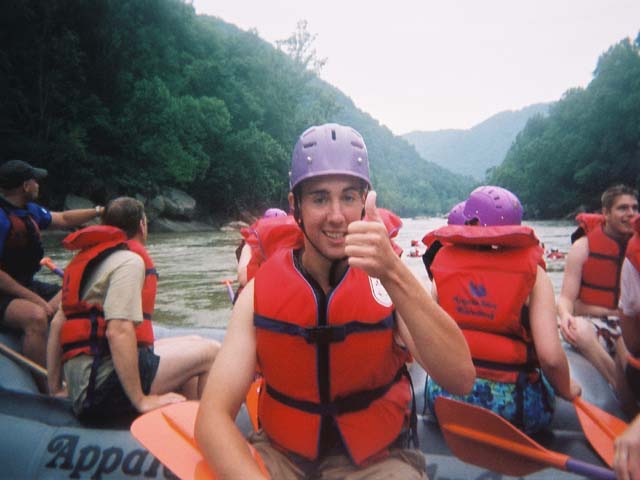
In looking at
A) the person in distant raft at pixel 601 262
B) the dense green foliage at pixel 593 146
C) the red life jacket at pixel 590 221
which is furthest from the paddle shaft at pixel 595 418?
the dense green foliage at pixel 593 146

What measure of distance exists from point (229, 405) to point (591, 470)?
1317mm

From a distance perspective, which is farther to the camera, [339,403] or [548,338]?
[548,338]

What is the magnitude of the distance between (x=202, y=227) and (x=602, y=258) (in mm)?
27123

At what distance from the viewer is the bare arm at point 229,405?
141cm

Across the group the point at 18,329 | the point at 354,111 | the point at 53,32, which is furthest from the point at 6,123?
the point at 354,111

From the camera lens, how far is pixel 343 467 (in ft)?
5.29

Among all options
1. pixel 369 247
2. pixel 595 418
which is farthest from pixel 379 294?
pixel 595 418

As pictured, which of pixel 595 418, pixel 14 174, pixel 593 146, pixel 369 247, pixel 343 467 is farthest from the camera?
pixel 593 146

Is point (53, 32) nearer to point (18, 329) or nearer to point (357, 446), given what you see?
point (18, 329)

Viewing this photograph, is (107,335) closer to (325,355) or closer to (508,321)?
(325,355)

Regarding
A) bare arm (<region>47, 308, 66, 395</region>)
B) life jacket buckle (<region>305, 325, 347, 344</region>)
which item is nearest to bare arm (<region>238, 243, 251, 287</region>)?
bare arm (<region>47, 308, 66, 395</region>)

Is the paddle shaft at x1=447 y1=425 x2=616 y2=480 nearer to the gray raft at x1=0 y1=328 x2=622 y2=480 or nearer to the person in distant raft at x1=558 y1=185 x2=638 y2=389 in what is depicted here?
the gray raft at x1=0 y1=328 x2=622 y2=480

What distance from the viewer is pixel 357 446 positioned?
5.21ft

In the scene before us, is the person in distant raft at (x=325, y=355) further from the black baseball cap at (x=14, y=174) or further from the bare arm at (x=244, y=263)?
the black baseball cap at (x=14, y=174)
